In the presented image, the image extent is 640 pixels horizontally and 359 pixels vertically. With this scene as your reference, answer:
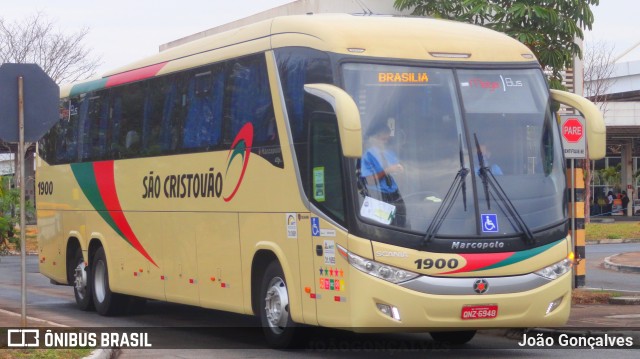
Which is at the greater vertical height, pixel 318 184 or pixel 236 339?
pixel 318 184

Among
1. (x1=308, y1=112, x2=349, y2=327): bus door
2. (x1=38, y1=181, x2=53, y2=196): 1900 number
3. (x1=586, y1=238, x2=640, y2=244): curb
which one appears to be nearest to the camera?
(x1=308, y1=112, x2=349, y2=327): bus door

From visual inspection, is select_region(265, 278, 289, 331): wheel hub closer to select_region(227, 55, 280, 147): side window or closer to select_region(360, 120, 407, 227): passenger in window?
select_region(227, 55, 280, 147): side window

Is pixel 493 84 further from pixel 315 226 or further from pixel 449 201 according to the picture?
pixel 315 226

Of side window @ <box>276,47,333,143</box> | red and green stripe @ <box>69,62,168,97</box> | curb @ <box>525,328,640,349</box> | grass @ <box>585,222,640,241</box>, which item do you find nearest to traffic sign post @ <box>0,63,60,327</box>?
side window @ <box>276,47,333,143</box>

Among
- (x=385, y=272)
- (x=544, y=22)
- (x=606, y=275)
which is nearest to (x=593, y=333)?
(x=385, y=272)

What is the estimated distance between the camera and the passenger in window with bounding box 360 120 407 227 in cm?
1121

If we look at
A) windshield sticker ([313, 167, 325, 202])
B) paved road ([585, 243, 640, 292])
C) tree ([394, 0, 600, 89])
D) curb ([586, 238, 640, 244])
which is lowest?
paved road ([585, 243, 640, 292])

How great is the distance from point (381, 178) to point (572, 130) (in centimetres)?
657

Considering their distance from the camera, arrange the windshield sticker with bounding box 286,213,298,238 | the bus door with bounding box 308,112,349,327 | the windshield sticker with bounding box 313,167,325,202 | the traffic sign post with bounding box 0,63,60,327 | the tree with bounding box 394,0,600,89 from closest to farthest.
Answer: the bus door with bounding box 308,112,349,327 → the windshield sticker with bounding box 313,167,325,202 → the windshield sticker with bounding box 286,213,298,238 → the traffic sign post with bounding box 0,63,60,327 → the tree with bounding box 394,0,600,89

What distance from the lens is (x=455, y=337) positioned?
527 inches

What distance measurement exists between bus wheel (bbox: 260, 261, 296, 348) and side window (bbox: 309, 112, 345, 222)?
4.21 ft

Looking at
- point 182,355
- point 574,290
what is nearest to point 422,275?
point 182,355

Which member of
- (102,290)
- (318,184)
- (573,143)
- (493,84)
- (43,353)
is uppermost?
(493,84)

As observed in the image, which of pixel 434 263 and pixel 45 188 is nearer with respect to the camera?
pixel 434 263
